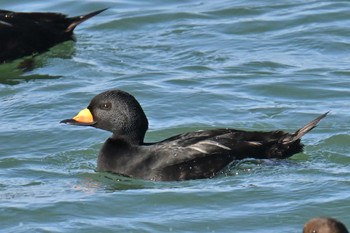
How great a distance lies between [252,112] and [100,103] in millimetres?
2373

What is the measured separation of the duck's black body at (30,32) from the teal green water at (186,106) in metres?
0.18

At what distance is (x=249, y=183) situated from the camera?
11797 millimetres

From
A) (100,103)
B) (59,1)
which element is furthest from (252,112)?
(59,1)

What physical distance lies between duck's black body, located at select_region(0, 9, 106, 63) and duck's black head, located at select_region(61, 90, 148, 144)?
15.3 ft

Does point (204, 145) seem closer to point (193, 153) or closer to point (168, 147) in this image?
point (193, 153)

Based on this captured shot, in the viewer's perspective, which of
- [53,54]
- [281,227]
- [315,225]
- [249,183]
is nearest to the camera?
[315,225]

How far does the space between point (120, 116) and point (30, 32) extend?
5.00 meters

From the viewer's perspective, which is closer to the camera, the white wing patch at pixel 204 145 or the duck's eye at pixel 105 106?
the white wing patch at pixel 204 145

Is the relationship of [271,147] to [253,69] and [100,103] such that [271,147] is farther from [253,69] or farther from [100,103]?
[253,69]

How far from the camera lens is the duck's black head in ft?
40.5

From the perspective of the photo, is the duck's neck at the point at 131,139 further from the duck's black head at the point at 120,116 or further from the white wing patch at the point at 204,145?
the white wing patch at the point at 204,145

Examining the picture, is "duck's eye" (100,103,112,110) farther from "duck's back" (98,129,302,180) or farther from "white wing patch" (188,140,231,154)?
"white wing patch" (188,140,231,154)

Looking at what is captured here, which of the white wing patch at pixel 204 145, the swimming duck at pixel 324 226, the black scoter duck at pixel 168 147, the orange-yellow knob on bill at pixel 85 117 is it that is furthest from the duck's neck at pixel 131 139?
the swimming duck at pixel 324 226

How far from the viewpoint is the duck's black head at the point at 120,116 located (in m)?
12.3
